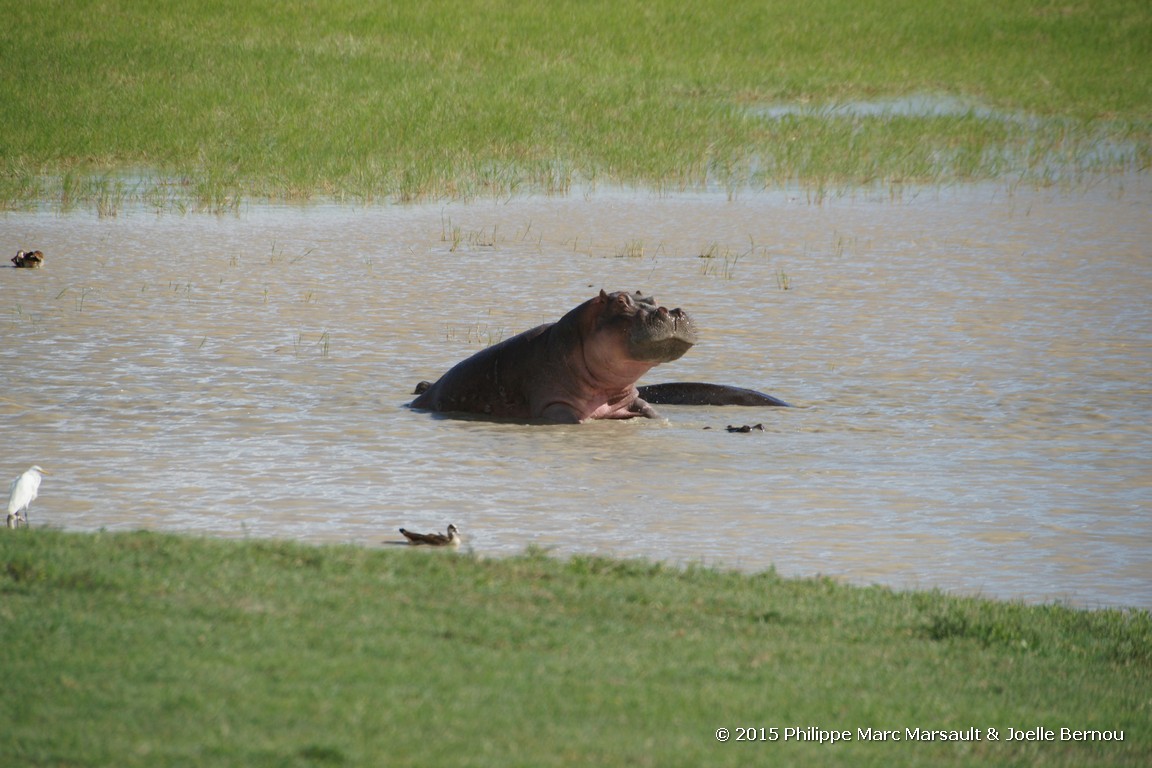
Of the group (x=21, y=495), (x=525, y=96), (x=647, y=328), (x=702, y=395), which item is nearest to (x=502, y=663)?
(x=21, y=495)

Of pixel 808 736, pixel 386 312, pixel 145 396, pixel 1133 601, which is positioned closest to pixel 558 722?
pixel 808 736

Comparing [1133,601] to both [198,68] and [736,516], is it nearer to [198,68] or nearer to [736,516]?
[736,516]

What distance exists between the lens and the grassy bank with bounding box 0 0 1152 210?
20.7m

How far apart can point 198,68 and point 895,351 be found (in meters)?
16.5

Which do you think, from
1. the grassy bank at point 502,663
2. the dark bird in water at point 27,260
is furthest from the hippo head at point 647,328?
the dark bird in water at point 27,260

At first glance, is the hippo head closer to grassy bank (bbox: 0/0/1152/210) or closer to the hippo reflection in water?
the hippo reflection in water

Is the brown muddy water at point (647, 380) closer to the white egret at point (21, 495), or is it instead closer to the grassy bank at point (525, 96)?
the white egret at point (21, 495)

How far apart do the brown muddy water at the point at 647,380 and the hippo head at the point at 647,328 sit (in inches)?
17.7

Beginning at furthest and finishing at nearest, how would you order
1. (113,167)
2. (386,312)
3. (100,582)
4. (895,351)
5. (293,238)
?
(113,167) < (293,238) < (386,312) < (895,351) < (100,582)

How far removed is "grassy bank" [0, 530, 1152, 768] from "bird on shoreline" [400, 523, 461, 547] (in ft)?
1.29

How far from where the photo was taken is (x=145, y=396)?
9445mm

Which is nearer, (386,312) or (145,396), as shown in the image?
(145,396)

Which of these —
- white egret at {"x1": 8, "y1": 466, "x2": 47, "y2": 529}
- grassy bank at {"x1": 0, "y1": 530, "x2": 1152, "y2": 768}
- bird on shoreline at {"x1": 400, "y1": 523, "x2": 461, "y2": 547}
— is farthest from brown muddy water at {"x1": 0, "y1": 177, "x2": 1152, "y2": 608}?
grassy bank at {"x1": 0, "y1": 530, "x2": 1152, "y2": 768}

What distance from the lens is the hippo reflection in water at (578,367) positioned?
9.06 meters
